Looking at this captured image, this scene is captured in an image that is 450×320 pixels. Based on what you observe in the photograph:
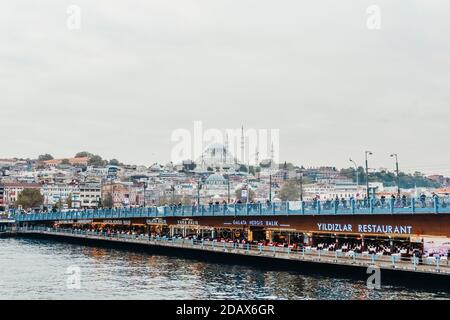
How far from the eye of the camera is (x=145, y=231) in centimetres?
11462

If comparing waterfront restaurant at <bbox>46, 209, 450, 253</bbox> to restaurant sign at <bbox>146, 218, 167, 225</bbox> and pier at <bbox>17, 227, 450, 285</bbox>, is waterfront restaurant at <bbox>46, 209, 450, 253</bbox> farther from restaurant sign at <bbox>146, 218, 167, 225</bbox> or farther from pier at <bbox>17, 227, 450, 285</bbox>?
pier at <bbox>17, 227, 450, 285</bbox>

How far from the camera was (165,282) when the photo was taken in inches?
2365

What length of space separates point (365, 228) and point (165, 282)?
20.2 metres

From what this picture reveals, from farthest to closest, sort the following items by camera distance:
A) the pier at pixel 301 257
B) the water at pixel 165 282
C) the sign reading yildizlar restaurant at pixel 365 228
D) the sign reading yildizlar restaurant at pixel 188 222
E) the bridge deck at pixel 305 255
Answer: the sign reading yildizlar restaurant at pixel 188 222 → the sign reading yildizlar restaurant at pixel 365 228 → the bridge deck at pixel 305 255 → the pier at pixel 301 257 → the water at pixel 165 282

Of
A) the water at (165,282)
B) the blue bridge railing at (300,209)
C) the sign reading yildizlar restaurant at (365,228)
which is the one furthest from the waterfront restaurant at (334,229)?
the water at (165,282)

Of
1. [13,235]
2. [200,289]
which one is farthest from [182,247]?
[13,235]

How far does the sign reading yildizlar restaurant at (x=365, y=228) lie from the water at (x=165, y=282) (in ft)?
25.0

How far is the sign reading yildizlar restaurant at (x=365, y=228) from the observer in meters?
60.9

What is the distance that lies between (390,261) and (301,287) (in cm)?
841

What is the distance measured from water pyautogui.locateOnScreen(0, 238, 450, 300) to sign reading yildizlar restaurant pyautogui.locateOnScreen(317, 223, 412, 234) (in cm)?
761

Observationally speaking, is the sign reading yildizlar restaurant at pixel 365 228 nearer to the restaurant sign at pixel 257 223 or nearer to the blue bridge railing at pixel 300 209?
the blue bridge railing at pixel 300 209

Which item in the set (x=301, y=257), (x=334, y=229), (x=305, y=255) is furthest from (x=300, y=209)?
(x=301, y=257)

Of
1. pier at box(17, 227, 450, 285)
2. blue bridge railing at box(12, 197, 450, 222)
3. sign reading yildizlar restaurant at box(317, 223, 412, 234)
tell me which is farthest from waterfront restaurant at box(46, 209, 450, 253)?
pier at box(17, 227, 450, 285)
